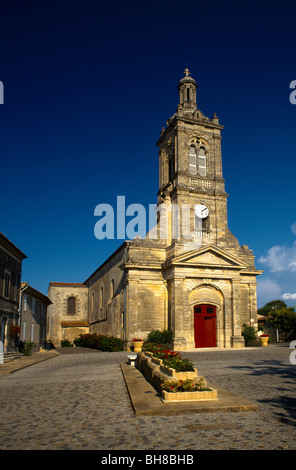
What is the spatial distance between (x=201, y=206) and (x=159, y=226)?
3514mm

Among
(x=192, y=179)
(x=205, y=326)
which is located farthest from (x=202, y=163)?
(x=205, y=326)

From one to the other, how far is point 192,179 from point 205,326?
1092 centimetres

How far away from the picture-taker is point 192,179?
27594 millimetres

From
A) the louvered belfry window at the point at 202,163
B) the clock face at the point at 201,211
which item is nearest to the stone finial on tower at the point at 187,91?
the louvered belfry window at the point at 202,163

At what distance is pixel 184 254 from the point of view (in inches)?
948

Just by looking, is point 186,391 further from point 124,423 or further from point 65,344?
point 65,344

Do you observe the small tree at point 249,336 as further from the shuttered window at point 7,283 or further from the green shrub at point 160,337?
the shuttered window at point 7,283

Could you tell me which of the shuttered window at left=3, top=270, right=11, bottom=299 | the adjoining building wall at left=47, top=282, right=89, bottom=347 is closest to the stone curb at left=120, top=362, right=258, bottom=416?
the shuttered window at left=3, top=270, right=11, bottom=299

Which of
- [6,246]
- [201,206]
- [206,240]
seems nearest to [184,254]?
[206,240]

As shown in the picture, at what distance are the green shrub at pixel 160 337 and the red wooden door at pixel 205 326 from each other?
2312 mm

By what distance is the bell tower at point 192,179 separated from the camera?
26.3 meters

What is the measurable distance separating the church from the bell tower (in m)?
0.07

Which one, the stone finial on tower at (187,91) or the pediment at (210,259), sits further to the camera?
the stone finial on tower at (187,91)
